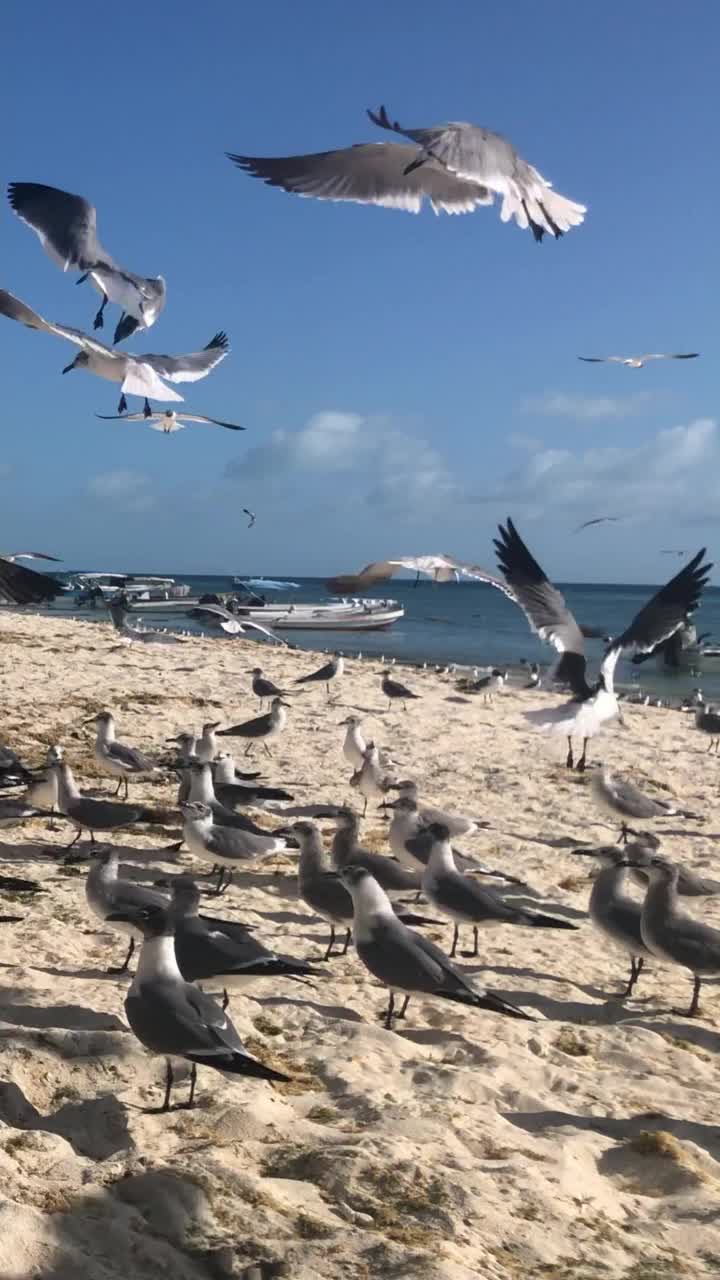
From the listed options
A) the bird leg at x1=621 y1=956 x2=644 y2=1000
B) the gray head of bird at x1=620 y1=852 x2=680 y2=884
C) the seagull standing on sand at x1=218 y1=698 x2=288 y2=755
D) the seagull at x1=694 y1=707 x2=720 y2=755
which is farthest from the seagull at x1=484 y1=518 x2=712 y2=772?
the seagull at x1=694 y1=707 x2=720 y2=755

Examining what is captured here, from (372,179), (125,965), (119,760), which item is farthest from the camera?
(119,760)

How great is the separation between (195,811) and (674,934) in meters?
3.13

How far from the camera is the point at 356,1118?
13.2 feet

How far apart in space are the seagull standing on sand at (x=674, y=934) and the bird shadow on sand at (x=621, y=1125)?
151 centimetres

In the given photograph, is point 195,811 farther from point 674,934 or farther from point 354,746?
point 354,746

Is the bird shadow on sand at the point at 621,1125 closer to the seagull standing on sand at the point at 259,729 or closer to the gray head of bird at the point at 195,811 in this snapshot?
the gray head of bird at the point at 195,811

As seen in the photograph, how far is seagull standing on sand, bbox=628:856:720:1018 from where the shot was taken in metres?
6.02

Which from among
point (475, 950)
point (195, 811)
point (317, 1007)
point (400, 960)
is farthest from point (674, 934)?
point (195, 811)

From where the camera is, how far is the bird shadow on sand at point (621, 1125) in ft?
14.0

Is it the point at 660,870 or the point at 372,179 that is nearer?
the point at 660,870

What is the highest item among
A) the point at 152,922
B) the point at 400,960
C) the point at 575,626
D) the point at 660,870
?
the point at 575,626

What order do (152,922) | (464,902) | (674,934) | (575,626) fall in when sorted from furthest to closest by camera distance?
(575,626) < (464,902) < (674,934) < (152,922)

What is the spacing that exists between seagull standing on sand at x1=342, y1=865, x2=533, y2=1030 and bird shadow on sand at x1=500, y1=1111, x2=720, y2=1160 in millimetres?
535

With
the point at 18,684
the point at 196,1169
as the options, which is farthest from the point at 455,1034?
the point at 18,684
